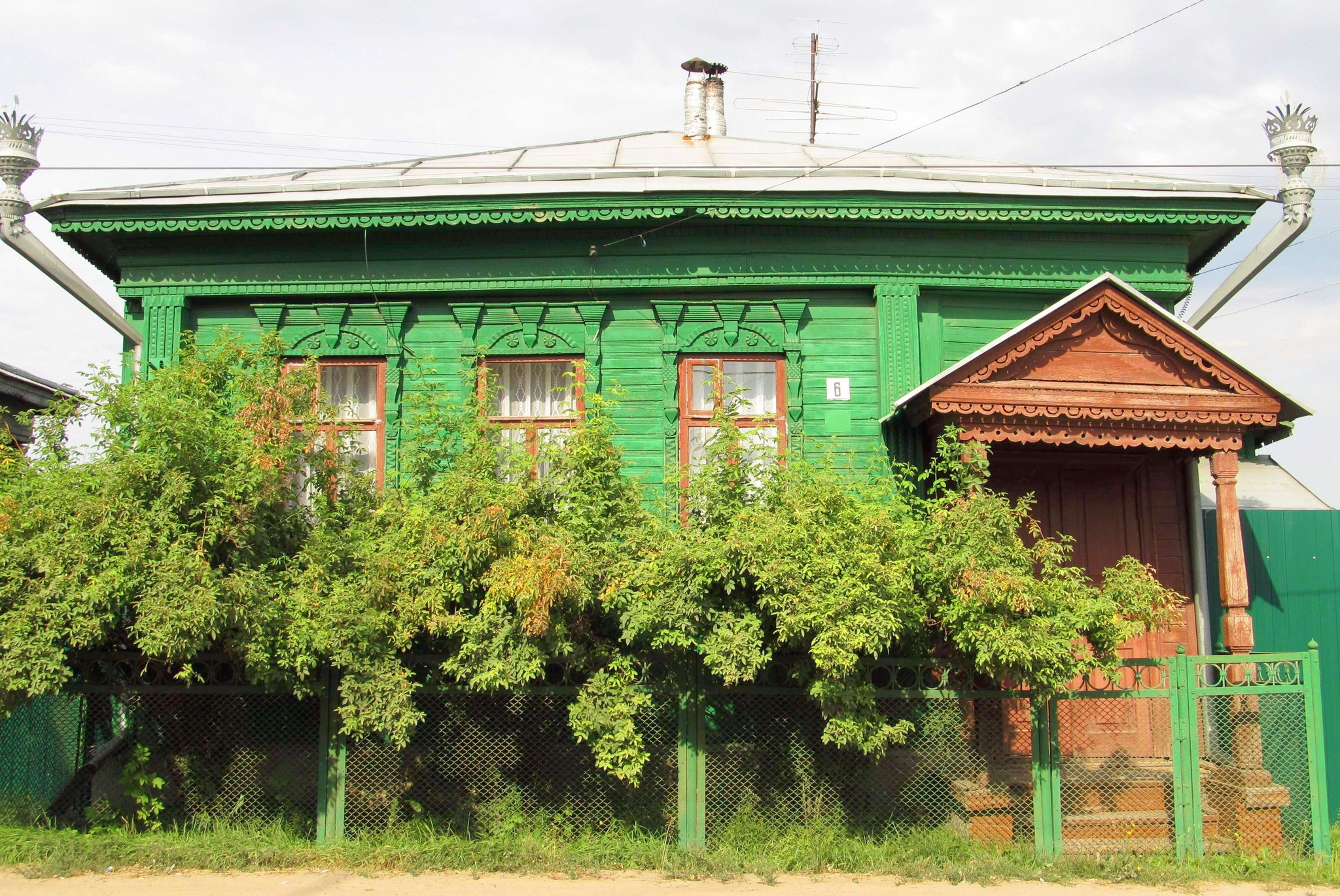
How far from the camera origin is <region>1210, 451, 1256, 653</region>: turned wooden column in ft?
27.2

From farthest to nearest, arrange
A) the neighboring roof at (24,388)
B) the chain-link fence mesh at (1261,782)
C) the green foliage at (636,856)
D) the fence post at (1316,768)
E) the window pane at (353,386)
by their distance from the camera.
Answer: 1. the neighboring roof at (24,388)
2. the window pane at (353,386)
3. the chain-link fence mesh at (1261,782)
4. the fence post at (1316,768)
5. the green foliage at (636,856)

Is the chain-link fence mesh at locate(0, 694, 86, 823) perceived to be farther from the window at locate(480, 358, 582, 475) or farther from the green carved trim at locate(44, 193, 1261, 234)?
the green carved trim at locate(44, 193, 1261, 234)

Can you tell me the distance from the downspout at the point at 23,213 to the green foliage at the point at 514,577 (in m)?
2.86

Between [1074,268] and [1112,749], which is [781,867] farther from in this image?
[1074,268]

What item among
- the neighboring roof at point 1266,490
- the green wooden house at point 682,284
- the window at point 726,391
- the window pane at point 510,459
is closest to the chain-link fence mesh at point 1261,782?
the green wooden house at point 682,284

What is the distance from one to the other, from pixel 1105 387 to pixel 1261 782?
3182 mm

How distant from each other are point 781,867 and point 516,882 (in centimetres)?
179

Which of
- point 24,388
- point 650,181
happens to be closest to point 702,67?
point 650,181

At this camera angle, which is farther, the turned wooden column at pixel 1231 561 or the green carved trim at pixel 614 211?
the green carved trim at pixel 614 211

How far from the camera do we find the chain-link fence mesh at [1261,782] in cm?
750

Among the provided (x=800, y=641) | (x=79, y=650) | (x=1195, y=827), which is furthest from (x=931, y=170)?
(x=79, y=650)

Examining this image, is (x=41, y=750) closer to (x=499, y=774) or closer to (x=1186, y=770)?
(x=499, y=774)

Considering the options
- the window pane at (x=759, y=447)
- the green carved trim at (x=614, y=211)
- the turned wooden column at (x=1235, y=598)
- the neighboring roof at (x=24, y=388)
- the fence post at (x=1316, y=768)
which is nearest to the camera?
the fence post at (x=1316, y=768)

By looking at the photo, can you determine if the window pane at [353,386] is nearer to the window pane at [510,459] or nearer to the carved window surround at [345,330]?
the carved window surround at [345,330]
